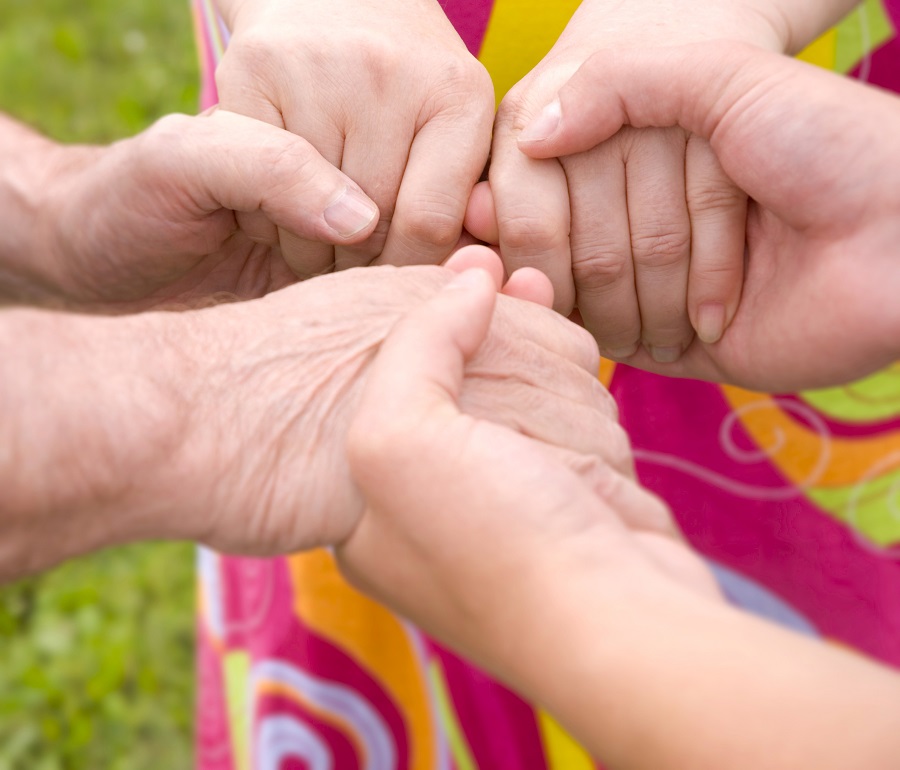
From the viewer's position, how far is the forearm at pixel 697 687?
0.50 m

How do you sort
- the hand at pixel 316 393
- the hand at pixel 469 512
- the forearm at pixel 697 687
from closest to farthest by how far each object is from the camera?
1. the forearm at pixel 697 687
2. the hand at pixel 469 512
3. the hand at pixel 316 393

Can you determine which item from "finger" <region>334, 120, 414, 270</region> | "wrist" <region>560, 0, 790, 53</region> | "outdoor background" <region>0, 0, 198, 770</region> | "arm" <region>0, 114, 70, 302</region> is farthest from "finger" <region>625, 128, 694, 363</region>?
"outdoor background" <region>0, 0, 198, 770</region>

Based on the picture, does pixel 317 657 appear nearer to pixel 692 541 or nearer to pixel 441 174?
pixel 692 541

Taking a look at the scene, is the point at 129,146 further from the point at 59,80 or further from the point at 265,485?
the point at 59,80

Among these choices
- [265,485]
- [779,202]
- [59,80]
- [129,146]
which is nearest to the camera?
[265,485]

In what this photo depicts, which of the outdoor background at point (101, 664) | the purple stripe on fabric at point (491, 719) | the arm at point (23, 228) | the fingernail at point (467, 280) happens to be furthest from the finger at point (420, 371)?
the outdoor background at point (101, 664)

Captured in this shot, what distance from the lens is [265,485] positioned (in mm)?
754

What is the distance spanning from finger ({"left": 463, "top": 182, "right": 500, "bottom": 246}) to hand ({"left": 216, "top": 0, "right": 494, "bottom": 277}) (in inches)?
0.8

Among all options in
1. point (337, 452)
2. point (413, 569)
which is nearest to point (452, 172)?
point (337, 452)

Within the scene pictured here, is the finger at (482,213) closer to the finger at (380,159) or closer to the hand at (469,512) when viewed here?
the finger at (380,159)

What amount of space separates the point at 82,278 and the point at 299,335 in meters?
0.45

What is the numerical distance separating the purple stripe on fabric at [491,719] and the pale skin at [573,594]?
370 mm

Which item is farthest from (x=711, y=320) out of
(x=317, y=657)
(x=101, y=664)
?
(x=101, y=664)

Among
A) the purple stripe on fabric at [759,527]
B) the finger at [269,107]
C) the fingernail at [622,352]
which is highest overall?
the finger at [269,107]
